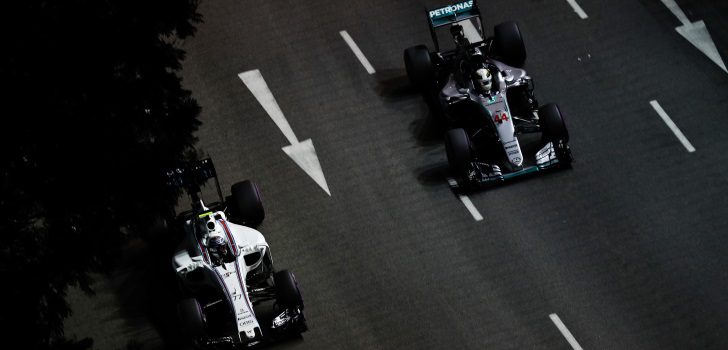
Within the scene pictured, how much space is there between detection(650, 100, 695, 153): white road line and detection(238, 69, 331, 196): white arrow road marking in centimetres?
493

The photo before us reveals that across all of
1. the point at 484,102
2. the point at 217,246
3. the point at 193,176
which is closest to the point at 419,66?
the point at 484,102

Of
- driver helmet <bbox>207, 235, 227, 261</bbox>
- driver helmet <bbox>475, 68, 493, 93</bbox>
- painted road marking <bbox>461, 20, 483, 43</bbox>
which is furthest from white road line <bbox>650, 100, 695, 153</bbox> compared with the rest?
driver helmet <bbox>207, 235, 227, 261</bbox>

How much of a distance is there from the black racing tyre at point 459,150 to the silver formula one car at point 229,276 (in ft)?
8.80

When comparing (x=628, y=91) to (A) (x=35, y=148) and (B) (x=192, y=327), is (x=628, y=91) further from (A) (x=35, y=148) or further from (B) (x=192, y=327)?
(A) (x=35, y=148)

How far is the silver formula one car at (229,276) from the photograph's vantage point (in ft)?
55.0

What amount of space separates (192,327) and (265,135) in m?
3.96

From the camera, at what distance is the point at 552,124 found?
1844cm

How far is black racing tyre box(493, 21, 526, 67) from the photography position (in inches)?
784

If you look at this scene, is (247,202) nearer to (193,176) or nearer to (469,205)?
(193,176)

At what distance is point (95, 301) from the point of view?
59.5 ft

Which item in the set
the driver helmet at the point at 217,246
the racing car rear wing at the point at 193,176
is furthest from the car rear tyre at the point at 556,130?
the driver helmet at the point at 217,246

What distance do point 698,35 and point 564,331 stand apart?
241 inches

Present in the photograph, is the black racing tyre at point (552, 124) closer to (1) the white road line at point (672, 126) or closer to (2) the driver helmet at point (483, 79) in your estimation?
(2) the driver helmet at point (483, 79)

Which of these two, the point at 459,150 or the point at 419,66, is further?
the point at 419,66
